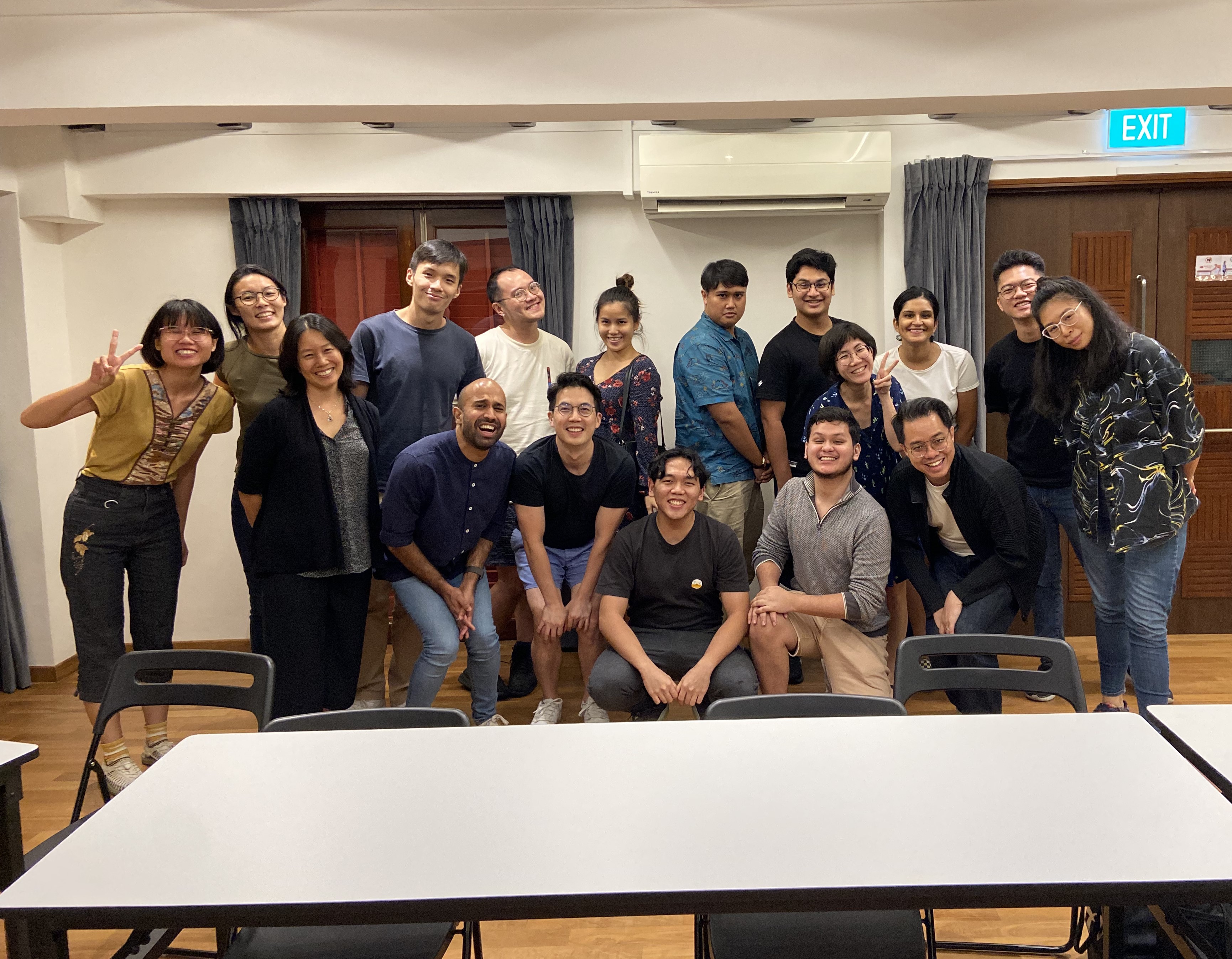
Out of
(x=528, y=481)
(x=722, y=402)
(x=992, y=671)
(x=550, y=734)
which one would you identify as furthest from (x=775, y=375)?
(x=550, y=734)

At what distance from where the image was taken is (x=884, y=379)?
347cm

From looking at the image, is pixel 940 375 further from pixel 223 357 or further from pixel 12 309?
pixel 12 309

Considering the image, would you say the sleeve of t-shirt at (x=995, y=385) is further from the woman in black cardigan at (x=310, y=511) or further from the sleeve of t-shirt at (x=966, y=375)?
the woman in black cardigan at (x=310, y=511)

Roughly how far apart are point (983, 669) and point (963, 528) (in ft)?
3.52

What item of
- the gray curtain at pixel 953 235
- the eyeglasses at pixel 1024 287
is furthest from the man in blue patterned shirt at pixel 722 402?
the gray curtain at pixel 953 235

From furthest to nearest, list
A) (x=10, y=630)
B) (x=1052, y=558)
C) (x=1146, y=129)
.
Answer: (x=1146, y=129) → (x=10, y=630) → (x=1052, y=558)

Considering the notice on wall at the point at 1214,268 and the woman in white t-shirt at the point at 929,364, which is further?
the notice on wall at the point at 1214,268

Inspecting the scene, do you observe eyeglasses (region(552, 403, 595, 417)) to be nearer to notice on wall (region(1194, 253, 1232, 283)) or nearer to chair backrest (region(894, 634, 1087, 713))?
chair backrest (region(894, 634, 1087, 713))

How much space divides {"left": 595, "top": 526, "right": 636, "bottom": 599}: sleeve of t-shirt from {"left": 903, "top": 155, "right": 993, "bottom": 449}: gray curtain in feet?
6.81

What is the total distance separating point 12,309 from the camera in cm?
445

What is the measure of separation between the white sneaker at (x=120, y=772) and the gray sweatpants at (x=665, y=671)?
1.59 metres

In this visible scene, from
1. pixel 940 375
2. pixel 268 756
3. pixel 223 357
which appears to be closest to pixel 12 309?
pixel 223 357

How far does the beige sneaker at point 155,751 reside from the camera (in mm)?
3391

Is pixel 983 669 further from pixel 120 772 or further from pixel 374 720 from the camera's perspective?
pixel 120 772
